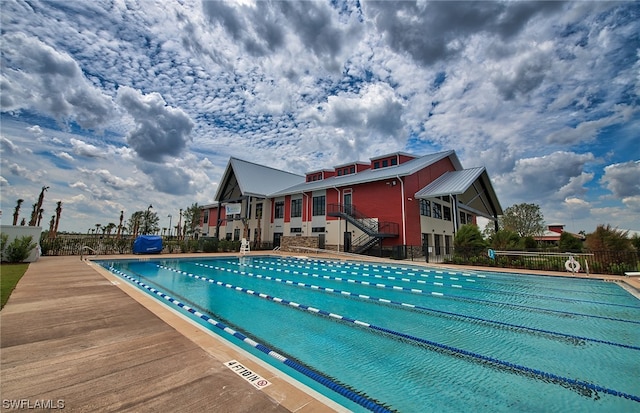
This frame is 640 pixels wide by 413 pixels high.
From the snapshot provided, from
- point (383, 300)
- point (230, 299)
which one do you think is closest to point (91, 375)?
point (230, 299)

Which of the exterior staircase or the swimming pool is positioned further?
the exterior staircase

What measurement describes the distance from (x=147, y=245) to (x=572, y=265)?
26.5 metres

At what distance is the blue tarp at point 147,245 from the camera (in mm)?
19703

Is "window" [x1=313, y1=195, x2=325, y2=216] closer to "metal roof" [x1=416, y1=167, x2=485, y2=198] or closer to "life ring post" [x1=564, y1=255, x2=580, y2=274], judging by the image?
"metal roof" [x1=416, y1=167, x2=485, y2=198]

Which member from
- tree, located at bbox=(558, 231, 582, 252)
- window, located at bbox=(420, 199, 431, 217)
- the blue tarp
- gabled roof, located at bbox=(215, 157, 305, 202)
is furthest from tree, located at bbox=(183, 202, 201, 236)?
tree, located at bbox=(558, 231, 582, 252)

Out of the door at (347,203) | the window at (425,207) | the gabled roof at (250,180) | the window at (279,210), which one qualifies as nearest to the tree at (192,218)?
the gabled roof at (250,180)

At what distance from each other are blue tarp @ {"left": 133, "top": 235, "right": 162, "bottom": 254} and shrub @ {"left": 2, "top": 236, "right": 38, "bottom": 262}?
7.30 m

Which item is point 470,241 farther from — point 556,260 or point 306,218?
point 306,218

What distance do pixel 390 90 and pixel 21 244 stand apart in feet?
71.5

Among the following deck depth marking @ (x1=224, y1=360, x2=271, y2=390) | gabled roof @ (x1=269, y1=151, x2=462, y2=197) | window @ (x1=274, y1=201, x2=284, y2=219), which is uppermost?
gabled roof @ (x1=269, y1=151, x2=462, y2=197)

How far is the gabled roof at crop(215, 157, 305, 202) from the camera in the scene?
30.6m

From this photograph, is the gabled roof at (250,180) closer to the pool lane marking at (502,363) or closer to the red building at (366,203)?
the red building at (366,203)

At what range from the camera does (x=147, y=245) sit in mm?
19844

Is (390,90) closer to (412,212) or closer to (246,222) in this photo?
(412,212)
